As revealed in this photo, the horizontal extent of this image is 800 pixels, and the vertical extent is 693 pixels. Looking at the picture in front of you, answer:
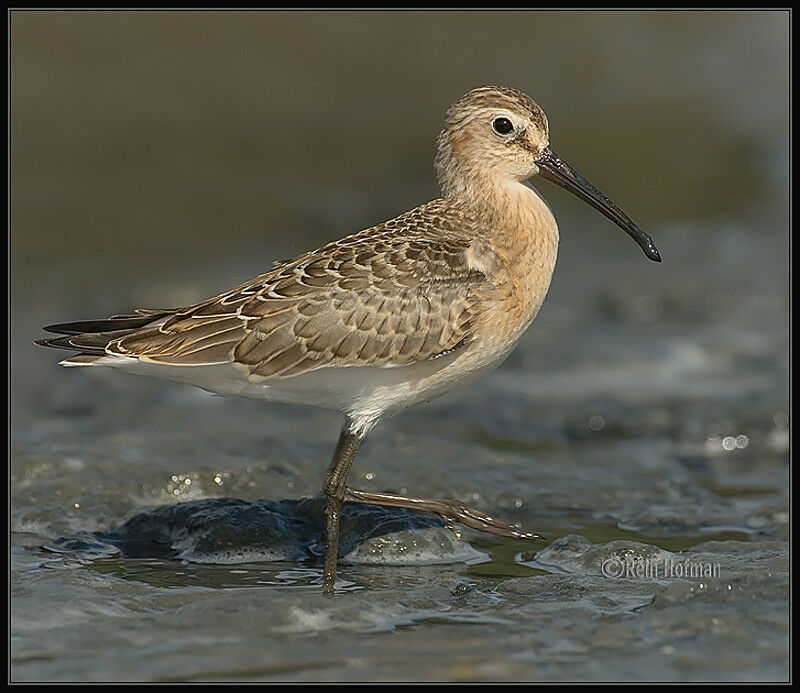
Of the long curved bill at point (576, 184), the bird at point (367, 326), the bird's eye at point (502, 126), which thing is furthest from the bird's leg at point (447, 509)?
the bird's eye at point (502, 126)

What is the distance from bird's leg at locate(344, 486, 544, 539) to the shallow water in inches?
6.8

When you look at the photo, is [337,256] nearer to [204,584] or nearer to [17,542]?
[204,584]

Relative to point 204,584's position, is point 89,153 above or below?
above

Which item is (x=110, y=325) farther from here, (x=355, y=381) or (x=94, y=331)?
(x=355, y=381)

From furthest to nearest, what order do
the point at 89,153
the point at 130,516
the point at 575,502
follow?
the point at 89,153, the point at 575,502, the point at 130,516

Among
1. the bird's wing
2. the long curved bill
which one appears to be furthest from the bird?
the long curved bill

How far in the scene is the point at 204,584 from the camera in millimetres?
7211

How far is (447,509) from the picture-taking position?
26.1 feet

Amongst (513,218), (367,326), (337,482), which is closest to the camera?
(367,326)

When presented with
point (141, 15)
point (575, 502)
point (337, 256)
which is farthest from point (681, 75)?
point (337, 256)

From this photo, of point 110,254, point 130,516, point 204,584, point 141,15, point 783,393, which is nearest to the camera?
point 204,584

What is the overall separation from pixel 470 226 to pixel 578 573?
213cm

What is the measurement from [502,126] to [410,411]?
3443 mm

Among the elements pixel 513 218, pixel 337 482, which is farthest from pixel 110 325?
pixel 513 218
